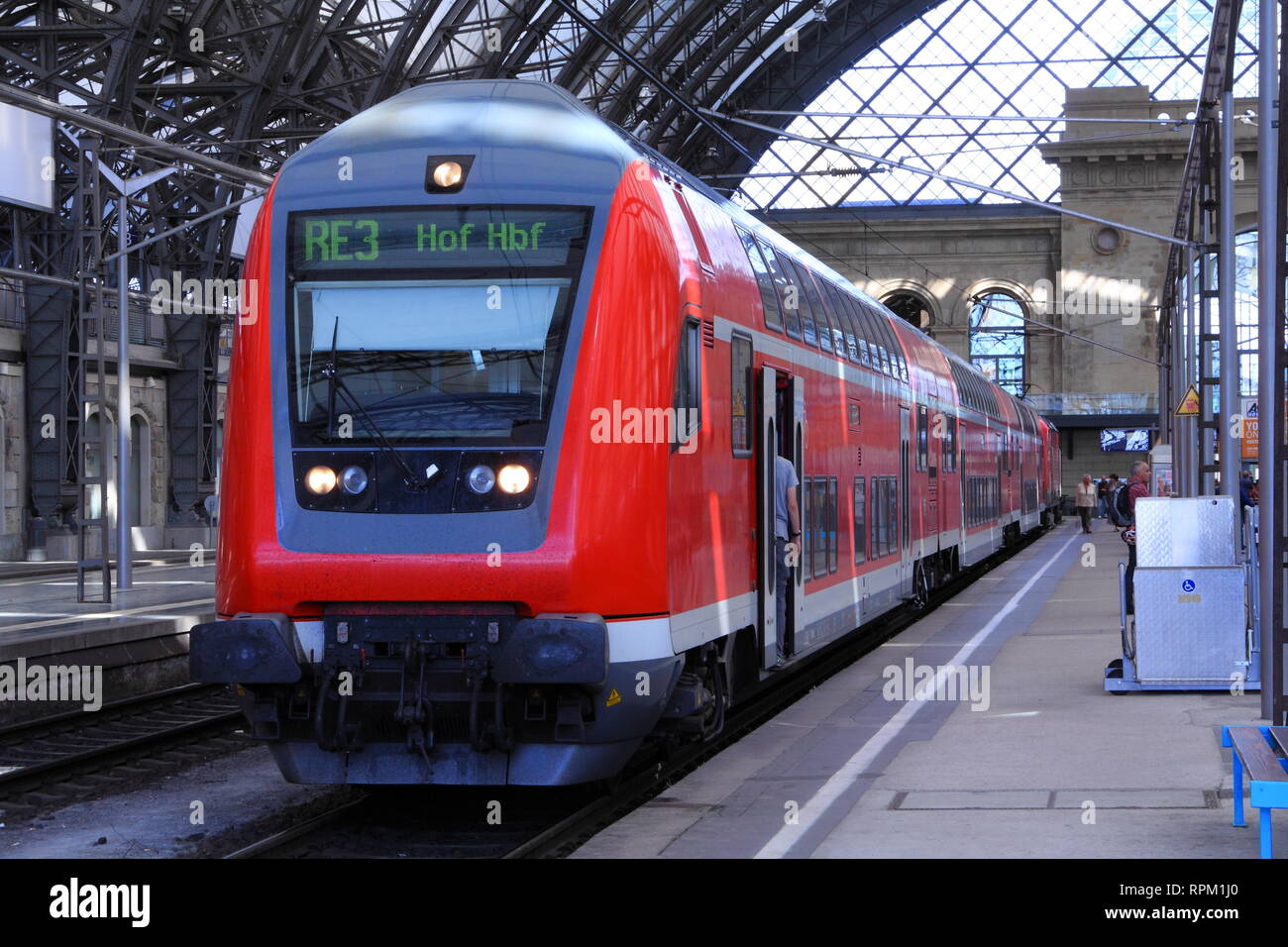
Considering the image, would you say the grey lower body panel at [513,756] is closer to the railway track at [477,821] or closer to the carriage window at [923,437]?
the railway track at [477,821]

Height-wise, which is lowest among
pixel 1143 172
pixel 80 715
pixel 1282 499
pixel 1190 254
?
pixel 80 715

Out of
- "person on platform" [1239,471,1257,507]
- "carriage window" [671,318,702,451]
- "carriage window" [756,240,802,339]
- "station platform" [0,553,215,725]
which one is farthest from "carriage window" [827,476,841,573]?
"person on platform" [1239,471,1257,507]

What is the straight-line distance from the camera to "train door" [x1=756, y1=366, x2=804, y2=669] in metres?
11.0

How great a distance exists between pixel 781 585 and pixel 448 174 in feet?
14.2

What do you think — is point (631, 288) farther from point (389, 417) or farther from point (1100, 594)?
point (1100, 594)

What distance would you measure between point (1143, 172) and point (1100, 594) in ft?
167

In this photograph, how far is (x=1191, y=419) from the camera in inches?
1034

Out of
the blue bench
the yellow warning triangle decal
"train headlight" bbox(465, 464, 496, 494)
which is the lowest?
the blue bench

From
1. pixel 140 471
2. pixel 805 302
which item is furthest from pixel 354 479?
pixel 140 471

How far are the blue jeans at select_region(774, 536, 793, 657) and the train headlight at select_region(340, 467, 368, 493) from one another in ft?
12.3

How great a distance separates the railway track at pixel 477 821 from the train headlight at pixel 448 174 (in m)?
3.21

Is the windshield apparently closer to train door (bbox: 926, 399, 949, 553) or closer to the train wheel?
the train wheel
